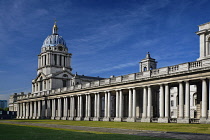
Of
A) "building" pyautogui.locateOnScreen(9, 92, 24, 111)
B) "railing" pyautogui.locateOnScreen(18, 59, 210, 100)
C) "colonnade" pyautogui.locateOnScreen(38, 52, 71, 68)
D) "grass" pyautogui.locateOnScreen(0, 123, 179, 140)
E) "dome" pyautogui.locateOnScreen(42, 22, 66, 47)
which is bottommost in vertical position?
"building" pyautogui.locateOnScreen(9, 92, 24, 111)

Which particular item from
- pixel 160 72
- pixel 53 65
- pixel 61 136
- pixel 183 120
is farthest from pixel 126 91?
pixel 53 65

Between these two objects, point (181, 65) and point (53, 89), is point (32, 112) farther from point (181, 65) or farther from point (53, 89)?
point (181, 65)

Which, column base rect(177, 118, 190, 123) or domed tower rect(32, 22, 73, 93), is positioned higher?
domed tower rect(32, 22, 73, 93)

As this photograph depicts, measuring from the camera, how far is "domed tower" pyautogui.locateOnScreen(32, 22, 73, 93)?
113938 millimetres

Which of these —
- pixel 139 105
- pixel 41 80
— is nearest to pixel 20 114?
pixel 41 80

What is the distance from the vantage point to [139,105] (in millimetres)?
66312

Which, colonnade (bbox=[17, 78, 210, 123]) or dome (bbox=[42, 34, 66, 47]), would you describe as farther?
dome (bbox=[42, 34, 66, 47])

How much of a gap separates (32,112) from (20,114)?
43.4ft

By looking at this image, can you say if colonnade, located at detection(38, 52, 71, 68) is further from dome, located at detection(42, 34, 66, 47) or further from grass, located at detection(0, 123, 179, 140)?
grass, located at detection(0, 123, 179, 140)

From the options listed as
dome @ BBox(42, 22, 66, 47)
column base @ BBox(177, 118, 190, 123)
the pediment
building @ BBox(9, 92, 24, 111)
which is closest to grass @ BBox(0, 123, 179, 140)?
column base @ BBox(177, 118, 190, 123)

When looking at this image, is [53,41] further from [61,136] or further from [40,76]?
[61,136]

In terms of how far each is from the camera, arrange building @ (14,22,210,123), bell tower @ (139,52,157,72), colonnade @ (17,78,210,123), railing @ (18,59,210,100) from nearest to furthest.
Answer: railing @ (18,59,210,100) < colonnade @ (17,78,210,123) < building @ (14,22,210,123) < bell tower @ (139,52,157,72)

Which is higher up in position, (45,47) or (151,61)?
(45,47)

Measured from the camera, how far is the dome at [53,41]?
122m
